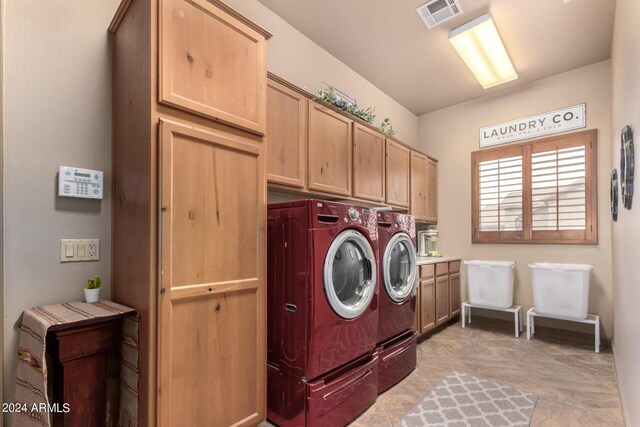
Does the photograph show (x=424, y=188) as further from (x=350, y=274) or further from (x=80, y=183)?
(x=80, y=183)

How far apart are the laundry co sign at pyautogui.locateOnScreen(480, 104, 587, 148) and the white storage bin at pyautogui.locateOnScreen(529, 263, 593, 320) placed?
1.57 meters

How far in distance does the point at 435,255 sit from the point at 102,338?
3.66 m

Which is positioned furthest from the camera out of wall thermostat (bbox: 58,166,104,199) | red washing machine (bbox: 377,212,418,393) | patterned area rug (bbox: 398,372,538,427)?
red washing machine (bbox: 377,212,418,393)

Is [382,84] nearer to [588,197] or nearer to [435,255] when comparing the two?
[435,255]

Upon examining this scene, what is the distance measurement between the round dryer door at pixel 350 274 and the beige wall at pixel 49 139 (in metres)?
1.20

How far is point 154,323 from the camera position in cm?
129

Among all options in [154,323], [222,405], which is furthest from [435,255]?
[154,323]

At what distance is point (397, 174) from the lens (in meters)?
3.56

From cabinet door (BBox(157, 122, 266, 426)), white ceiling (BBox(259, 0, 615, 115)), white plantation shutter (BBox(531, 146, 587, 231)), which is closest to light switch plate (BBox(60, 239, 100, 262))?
cabinet door (BBox(157, 122, 266, 426))

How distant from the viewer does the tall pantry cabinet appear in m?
1.32

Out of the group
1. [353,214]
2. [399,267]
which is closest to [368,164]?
[399,267]

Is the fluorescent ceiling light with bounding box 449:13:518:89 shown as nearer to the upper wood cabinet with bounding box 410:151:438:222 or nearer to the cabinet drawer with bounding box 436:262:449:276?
the upper wood cabinet with bounding box 410:151:438:222

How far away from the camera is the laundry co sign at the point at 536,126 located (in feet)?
11.5

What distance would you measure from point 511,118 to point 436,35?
69.1 inches
